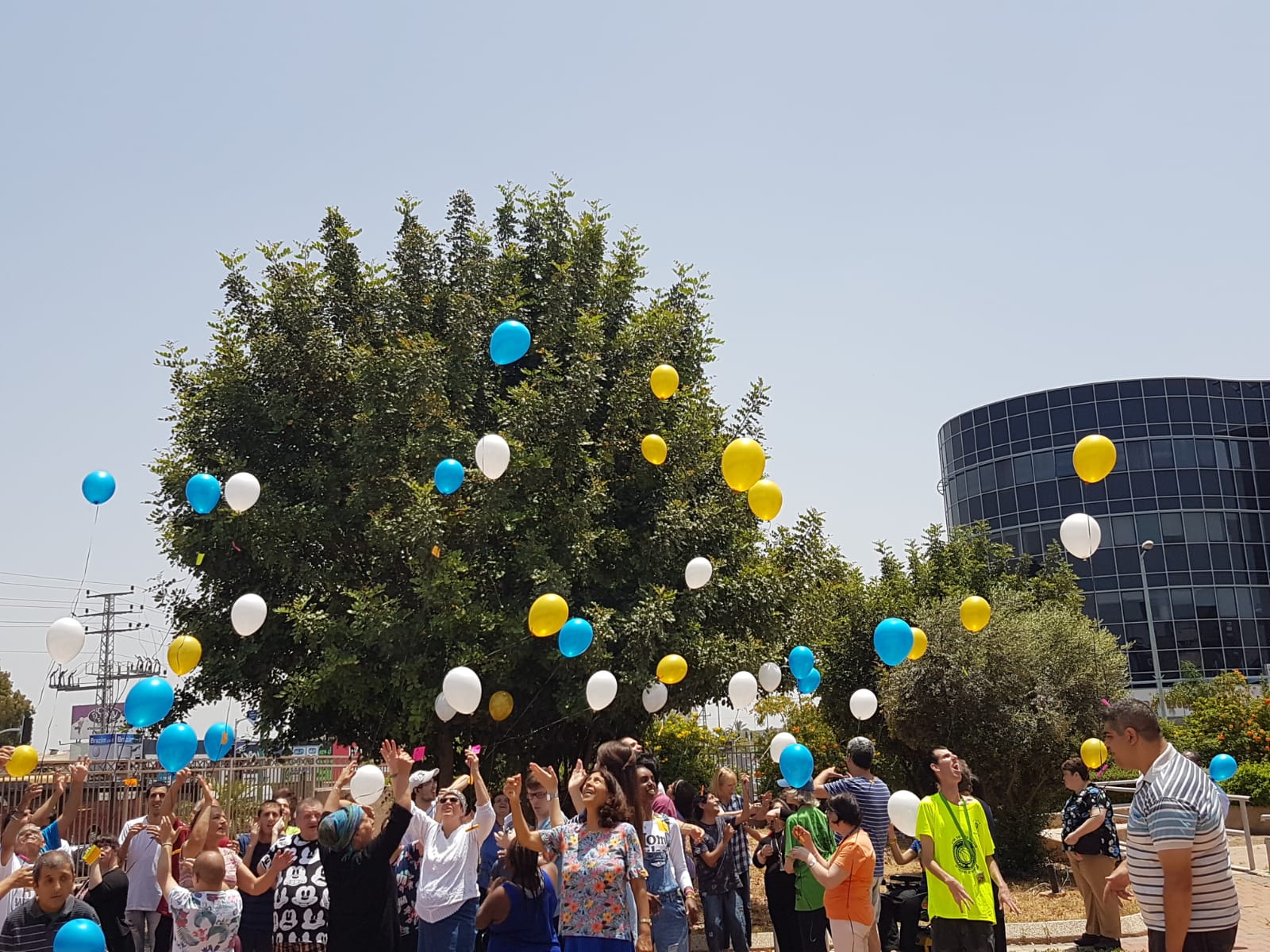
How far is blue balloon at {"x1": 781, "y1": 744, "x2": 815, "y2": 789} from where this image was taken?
957 cm

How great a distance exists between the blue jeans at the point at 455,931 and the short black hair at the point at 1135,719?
349 centimetres

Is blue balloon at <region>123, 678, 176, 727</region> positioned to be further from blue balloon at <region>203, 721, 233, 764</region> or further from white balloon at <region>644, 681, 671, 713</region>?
white balloon at <region>644, 681, 671, 713</region>

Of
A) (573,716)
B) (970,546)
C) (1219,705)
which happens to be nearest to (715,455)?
(573,716)

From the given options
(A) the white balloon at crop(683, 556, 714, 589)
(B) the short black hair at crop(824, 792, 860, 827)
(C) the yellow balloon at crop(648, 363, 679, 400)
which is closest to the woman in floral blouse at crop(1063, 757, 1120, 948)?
(B) the short black hair at crop(824, 792, 860, 827)

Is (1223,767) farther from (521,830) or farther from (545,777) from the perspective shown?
(521,830)

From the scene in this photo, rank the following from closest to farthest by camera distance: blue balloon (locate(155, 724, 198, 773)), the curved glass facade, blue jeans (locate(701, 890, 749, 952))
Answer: blue jeans (locate(701, 890, 749, 952))
blue balloon (locate(155, 724, 198, 773))
the curved glass facade

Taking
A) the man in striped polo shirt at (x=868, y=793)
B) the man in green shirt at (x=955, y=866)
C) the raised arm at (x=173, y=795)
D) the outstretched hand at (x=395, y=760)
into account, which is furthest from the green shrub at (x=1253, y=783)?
the raised arm at (x=173, y=795)

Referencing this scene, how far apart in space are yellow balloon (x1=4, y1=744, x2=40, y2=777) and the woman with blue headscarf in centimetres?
405

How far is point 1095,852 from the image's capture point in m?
8.07

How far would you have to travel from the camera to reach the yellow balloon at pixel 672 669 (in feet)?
36.8

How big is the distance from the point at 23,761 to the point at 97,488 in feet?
8.97

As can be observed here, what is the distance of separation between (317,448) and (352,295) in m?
2.19

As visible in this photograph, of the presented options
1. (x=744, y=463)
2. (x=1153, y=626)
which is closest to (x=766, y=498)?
(x=744, y=463)

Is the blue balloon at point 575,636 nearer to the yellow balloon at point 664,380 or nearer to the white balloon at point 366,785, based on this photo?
the yellow balloon at point 664,380
